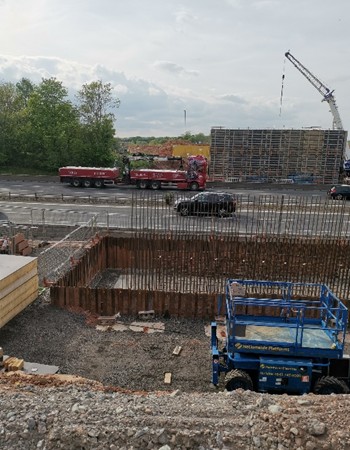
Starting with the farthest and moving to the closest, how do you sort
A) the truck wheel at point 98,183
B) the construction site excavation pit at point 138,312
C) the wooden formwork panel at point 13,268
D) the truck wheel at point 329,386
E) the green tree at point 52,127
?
1. the green tree at point 52,127
2. the truck wheel at point 98,183
3. the wooden formwork panel at point 13,268
4. the construction site excavation pit at point 138,312
5. the truck wheel at point 329,386

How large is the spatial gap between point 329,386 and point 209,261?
26.2 ft

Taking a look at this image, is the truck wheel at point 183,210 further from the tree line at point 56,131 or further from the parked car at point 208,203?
the tree line at point 56,131

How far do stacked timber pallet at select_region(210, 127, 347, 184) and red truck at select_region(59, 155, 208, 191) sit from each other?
327 inches

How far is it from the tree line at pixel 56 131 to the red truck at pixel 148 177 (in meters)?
9.57

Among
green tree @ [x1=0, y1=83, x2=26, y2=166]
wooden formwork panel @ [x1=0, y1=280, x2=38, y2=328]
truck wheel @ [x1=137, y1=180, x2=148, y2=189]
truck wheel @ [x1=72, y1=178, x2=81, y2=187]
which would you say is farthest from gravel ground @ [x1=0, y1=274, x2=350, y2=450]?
green tree @ [x1=0, y1=83, x2=26, y2=166]

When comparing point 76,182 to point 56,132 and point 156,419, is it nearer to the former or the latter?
point 56,132

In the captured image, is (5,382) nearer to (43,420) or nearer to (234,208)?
(43,420)

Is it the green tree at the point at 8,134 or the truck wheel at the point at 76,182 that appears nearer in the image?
the truck wheel at the point at 76,182

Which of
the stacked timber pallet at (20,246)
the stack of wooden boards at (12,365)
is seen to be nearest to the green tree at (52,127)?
the stacked timber pallet at (20,246)

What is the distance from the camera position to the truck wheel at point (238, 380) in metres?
8.66

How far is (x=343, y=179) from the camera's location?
45250mm

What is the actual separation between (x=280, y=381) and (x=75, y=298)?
6679mm

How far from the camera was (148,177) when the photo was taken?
37469 mm

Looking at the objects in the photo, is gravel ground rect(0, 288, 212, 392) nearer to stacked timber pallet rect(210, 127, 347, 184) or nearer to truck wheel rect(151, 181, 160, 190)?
truck wheel rect(151, 181, 160, 190)
